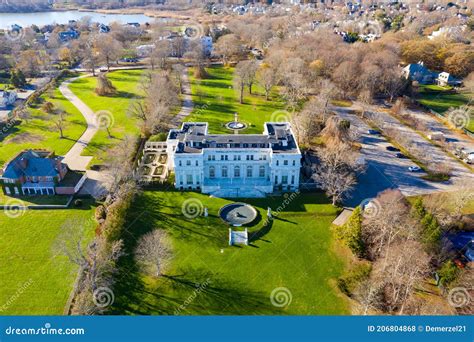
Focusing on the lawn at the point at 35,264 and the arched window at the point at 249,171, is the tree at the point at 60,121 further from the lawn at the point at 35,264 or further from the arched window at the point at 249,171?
the arched window at the point at 249,171

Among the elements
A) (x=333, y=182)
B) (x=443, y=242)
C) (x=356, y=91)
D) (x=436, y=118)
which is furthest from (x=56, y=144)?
(x=436, y=118)

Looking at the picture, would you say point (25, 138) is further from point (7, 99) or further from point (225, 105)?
point (225, 105)

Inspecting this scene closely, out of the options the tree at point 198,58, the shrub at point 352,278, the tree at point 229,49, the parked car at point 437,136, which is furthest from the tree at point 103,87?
the shrub at point 352,278

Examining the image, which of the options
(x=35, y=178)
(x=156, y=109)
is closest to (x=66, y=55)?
(x=156, y=109)

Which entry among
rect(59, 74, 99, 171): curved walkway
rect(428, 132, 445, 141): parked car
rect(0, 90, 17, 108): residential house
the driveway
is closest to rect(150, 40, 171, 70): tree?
rect(59, 74, 99, 171): curved walkway

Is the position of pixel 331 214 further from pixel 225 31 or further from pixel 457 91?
pixel 225 31

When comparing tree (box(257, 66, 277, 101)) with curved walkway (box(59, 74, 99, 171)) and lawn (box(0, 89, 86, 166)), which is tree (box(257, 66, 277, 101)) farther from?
lawn (box(0, 89, 86, 166))
